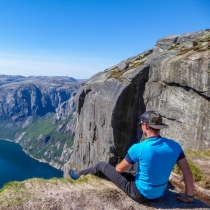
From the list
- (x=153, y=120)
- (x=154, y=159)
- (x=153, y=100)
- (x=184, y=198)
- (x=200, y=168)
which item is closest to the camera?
(x=154, y=159)

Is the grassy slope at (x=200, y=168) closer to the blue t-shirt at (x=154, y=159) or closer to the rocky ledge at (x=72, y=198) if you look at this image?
the rocky ledge at (x=72, y=198)

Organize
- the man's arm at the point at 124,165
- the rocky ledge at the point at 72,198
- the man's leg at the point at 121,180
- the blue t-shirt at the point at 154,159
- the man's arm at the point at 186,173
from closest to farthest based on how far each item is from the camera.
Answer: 1. the blue t-shirt at the point at 154,159
2. the man's arm at the point at 186,173
3. the man's arm at the point at 124,165
4. the rocky ledge at the point at 72,198
5. the man's leg at the point at 121,180

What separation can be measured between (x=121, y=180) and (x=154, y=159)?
2.71 metres

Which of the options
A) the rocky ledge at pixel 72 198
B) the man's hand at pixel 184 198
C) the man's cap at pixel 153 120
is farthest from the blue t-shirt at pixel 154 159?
the man's hand at pixel 184 198

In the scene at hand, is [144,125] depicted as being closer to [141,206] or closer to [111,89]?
[141,206]

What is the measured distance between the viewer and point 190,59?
1251 inches

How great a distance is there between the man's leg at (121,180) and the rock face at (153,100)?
73.8 ft

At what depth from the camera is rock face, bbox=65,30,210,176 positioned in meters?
31.2

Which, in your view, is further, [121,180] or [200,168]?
[200,168]

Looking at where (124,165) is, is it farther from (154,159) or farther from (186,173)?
(186,173)

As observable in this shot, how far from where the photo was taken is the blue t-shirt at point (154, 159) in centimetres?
878

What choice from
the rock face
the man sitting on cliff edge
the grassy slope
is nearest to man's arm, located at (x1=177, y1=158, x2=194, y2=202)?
the man sitting on cliff edge

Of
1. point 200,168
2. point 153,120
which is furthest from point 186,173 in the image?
point 200,168

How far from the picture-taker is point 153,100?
40.2 m
